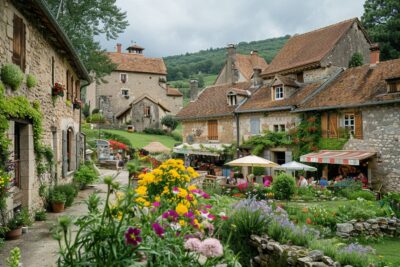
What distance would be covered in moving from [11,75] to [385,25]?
107 ft

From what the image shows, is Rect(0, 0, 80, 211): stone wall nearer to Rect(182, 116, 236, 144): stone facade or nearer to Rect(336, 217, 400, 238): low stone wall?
Rect(336, 217, 400, 238): low stone wall

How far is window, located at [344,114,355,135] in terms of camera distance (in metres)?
18.3

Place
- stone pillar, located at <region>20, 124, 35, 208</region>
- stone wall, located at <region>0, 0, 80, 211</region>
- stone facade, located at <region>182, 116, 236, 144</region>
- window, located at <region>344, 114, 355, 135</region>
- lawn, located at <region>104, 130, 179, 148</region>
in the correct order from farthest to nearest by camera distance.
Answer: lawn, located at <region>104, 130, 179, 148</region> → stone facade, located at <region>182, 116, 236, 144</region> → window, located at <region>344, 114, 355, 135</region> → stone pillar, located at <region>20, 124, 35, 208</region> → stone wall, located at <region>0, 0, 80, 211</region>

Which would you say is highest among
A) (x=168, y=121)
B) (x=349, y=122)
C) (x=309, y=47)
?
(x=309, y=47)

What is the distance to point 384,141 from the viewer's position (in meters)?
17.0

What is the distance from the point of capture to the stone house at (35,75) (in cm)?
778

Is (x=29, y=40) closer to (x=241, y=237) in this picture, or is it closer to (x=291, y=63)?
(x=241, y=237)

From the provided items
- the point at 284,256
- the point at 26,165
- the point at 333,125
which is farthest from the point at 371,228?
the point at 26,165

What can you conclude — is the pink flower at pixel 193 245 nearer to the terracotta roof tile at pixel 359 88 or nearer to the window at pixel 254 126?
the terracotta roof tile at pixel 359 88

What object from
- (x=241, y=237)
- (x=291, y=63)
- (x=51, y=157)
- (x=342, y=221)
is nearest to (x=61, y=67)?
(x=51, y=157)

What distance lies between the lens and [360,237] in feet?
34.2

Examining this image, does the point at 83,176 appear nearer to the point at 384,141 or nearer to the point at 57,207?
the point at 57,207

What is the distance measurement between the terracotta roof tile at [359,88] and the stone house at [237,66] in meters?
15.4

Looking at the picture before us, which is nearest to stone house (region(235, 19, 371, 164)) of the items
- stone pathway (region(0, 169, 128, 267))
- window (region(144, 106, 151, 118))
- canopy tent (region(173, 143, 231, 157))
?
canopy tent (region(173, 143, 231, 157))
